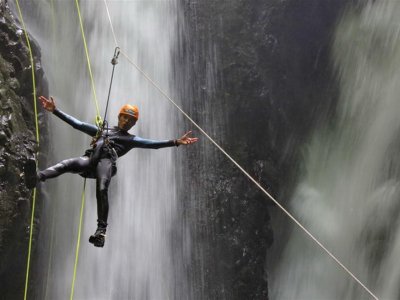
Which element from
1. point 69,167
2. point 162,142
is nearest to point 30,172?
point 69,167

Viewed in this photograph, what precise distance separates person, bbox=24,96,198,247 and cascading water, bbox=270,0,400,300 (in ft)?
25.6

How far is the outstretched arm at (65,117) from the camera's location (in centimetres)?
592

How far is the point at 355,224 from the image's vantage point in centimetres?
1295

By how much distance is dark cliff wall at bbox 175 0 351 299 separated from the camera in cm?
1225

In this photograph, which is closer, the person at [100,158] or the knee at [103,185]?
the person at [100,158]

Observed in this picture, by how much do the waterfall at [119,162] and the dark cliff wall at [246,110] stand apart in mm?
632

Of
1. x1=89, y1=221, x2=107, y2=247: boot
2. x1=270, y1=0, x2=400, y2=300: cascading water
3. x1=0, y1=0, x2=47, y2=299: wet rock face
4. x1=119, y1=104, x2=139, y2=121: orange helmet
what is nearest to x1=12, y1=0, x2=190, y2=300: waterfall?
x1=0, y1=0, x2=47, y2=299: wet rock face

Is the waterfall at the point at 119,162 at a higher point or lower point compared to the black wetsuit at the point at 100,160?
higher

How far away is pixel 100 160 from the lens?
6098 mm

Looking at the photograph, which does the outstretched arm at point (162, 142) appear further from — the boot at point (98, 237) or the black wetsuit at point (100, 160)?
the boot at point (98, 237)

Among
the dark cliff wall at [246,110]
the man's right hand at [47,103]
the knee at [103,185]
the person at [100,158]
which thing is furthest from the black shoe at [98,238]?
the dark cliff wall at [246,110]

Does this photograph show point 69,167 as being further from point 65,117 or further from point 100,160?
point 65,117

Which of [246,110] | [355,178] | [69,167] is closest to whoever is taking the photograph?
[69,167]

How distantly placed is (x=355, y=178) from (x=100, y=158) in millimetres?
8740
